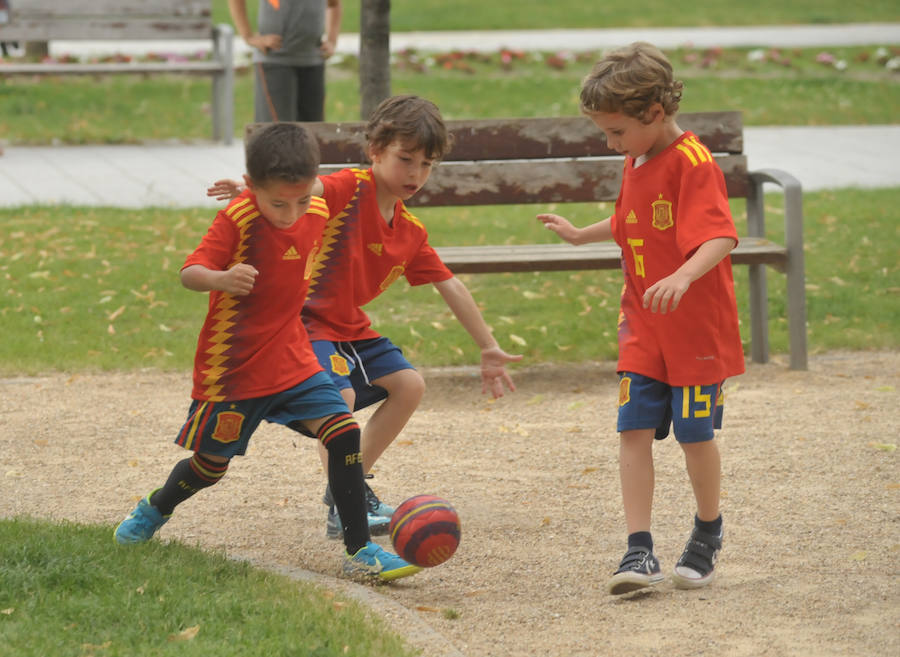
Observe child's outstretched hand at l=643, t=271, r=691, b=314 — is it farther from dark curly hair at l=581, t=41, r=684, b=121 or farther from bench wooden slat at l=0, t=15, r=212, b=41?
bench wooden slat at l=0, t=15, r=212, b=41

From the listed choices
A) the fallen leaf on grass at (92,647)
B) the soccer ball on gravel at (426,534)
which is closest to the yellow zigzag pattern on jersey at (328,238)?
the soccer ball on gravel at (426,534)

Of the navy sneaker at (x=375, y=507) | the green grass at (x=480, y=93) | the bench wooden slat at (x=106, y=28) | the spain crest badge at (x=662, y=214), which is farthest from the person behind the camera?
the green grass at (x=480, y=93)

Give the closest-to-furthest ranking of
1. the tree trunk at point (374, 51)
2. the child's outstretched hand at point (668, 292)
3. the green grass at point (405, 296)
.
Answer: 1. the child's outstretched hand at point (668, 292)
2. the green grass at point (405, 296)
3. the tree trunk at point (374, 51)

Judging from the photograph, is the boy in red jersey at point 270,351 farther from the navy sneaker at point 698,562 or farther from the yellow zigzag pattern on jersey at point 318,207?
the navy sneaker at point 698,562

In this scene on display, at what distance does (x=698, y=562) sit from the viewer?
4070 millimetres

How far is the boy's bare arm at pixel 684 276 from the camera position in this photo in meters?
3.65

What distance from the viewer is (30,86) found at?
16594mm

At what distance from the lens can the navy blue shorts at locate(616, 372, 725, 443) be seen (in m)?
3.95

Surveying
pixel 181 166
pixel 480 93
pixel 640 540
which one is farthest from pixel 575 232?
pixel 480 93

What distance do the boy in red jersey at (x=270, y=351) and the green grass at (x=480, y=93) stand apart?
393 inches

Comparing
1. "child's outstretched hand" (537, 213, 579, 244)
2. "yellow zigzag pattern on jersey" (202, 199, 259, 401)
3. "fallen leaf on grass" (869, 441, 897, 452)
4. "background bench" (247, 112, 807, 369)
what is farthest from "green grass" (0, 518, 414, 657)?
"background bench" (247, 112, 807, 369)

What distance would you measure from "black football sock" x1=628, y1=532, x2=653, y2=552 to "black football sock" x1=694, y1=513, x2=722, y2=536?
0.56 feet

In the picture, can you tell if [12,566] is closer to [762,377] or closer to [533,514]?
[533,514]

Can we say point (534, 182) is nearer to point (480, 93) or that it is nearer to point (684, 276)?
point (684, 276)
